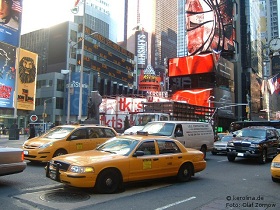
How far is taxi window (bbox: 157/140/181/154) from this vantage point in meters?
9.03

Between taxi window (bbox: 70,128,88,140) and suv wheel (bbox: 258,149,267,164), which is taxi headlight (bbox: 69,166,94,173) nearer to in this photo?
taxi window (bbox: 70,128,88,140)

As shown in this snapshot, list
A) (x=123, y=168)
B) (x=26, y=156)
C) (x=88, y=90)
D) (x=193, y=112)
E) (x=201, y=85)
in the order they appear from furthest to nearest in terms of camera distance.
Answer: (x=88, y=90) < (x=201, y=85) < (x=193, y=112) < (x=26, y=156) < (x=123, y=168)

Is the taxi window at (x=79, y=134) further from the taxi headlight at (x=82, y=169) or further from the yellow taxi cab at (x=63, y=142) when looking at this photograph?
the taxi headlight at (x=82, y=169)

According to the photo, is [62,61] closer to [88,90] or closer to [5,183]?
[88,90]

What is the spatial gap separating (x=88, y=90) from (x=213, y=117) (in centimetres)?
5487

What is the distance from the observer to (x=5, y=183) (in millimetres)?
8500

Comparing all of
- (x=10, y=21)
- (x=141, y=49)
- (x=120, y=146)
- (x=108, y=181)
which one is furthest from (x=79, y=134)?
(x=141, y=49)

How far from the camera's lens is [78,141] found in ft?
40.7

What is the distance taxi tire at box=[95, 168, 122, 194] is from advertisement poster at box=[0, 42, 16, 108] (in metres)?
55.7

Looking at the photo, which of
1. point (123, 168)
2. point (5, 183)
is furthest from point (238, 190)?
point (5, 183)

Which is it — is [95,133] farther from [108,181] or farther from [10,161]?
[108,181]

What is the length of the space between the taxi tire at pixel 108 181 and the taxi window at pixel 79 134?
5026 mm

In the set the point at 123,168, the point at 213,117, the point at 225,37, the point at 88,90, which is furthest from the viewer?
the point at 225,37

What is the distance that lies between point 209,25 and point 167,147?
78.8m
